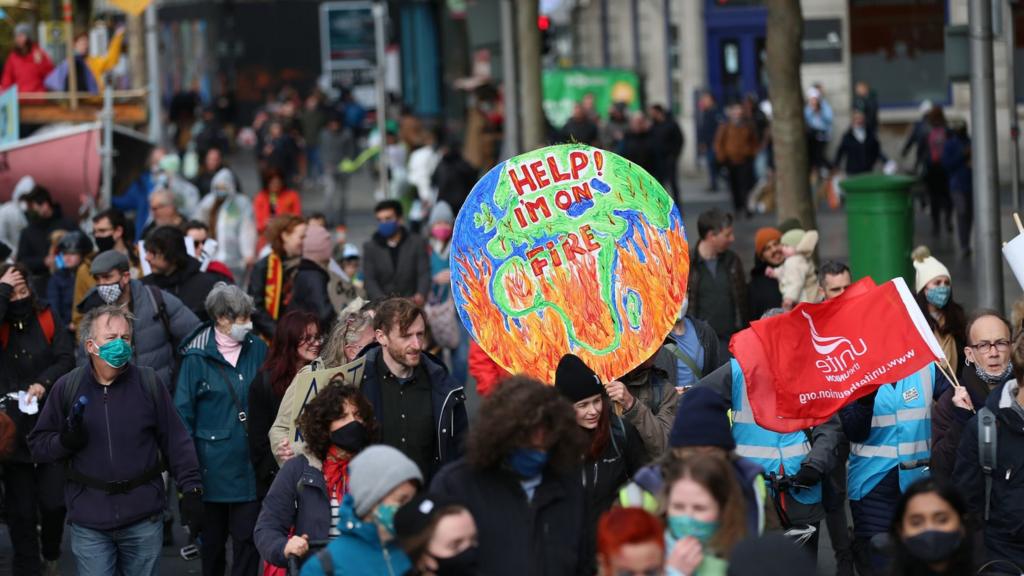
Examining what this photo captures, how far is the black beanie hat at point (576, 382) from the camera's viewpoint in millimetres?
6719

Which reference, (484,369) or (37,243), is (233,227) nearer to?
(37,243)

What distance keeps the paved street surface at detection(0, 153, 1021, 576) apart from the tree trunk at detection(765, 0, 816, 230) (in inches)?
71.7

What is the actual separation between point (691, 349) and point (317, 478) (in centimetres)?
267

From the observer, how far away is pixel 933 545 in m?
5.57

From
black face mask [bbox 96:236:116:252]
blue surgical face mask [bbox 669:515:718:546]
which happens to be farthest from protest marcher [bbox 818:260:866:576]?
black face mask [bbox 96:236:116:252]

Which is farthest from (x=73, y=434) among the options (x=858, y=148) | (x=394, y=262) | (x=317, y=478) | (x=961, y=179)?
(x=858, y=148)

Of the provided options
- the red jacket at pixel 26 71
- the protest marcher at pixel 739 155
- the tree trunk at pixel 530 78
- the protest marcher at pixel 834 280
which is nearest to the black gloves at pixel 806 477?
the protest marcher at pixel 834 280

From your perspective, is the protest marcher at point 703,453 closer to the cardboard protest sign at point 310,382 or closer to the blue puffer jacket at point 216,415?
the cardboard protest sign at point 310,382

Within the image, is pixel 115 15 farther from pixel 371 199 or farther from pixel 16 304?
pixel 16 304

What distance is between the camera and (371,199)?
31.3m

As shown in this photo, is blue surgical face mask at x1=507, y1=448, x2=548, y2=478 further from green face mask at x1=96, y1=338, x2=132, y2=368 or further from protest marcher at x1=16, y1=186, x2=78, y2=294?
protest marcher at x1=16, y1=186, x2=78, y2=294

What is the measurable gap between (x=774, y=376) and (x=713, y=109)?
2170cm

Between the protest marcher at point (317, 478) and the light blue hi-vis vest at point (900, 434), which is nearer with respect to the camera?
the protest marcher at point (317, 478)

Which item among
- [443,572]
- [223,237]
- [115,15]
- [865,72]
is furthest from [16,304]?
[115,15]
